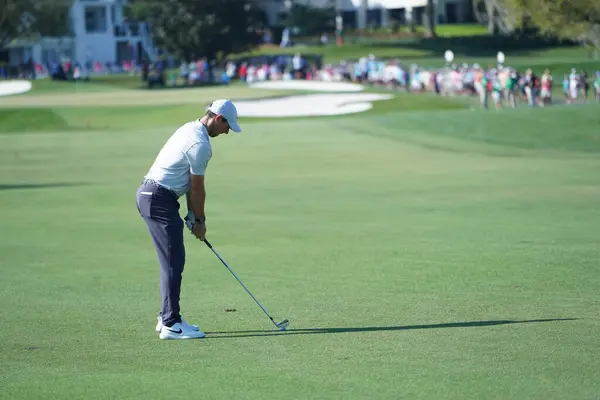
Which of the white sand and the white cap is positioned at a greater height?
the white cap

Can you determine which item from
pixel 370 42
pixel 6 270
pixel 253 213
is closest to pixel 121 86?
pixel 370 42

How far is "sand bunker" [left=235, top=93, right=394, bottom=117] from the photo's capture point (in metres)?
56.0

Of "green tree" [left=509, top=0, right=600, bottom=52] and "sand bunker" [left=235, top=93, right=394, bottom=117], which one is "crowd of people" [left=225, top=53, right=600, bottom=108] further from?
→ "green tree" [left=509, top=0, right=600, bottom=52]

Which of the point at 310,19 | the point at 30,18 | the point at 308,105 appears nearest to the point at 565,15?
the point at 308,105

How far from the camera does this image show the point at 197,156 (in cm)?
1062

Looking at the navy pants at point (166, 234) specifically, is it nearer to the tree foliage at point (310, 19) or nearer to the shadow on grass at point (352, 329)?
the shadow on grass at point (352, 329)

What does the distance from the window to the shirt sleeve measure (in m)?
125

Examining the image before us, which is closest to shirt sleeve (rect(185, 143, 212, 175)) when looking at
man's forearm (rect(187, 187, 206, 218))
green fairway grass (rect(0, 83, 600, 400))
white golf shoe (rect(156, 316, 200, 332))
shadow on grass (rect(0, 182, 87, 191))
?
man's forearm (rect(187, 187, 206, 218))

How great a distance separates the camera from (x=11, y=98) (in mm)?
73312

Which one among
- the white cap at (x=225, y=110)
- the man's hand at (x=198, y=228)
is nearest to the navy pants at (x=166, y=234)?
the man's hand at (x=198, y=228)

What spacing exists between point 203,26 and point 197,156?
3627 inches

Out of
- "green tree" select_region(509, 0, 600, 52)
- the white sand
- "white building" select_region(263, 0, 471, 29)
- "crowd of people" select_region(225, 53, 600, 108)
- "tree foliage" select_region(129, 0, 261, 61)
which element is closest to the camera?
"green tree" select_region(509, 0, 600, 52)

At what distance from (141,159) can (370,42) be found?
85.2 meters

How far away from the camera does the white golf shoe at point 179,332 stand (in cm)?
1084
